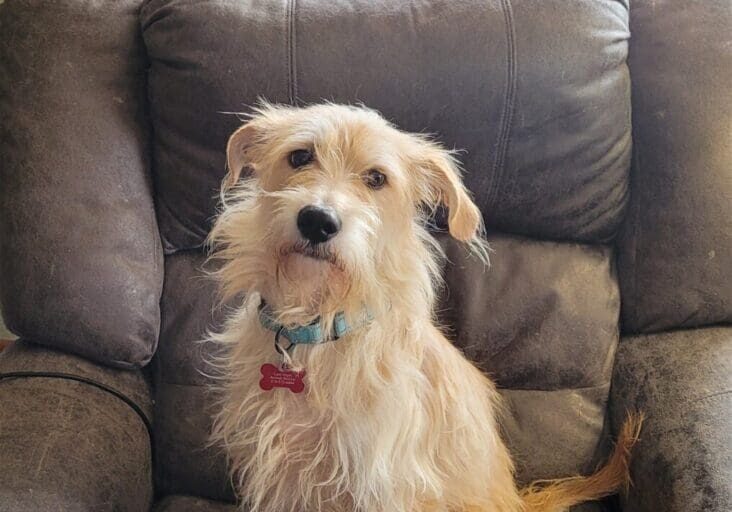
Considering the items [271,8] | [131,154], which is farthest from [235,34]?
[131,154]

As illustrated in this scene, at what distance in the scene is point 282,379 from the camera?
119 centimetres

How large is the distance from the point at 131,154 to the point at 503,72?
0.77m

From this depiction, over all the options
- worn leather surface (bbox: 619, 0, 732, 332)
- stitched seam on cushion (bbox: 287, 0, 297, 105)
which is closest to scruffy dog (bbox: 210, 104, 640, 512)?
stitched seam on cushion (bbox: 287, 0, 297, 105)

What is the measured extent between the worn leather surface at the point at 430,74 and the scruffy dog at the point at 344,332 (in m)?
0.18

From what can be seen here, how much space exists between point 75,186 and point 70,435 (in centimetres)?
47

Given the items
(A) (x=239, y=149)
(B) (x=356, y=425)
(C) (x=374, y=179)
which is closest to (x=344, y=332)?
(B) (x=356, y=425)

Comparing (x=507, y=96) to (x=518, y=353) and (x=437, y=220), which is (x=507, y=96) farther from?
(x=518, y=353)

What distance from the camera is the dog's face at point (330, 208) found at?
3.55 feet

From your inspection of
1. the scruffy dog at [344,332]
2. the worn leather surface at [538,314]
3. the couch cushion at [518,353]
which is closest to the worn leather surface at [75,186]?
the couch cushion at [518,353]

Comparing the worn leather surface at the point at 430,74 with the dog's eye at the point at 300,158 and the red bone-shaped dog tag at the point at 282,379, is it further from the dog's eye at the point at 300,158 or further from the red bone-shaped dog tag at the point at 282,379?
the red bone-shaped dog tag at the point at 282,379

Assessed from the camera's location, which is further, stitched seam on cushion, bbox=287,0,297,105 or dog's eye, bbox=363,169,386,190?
stitched seam on cushion, bbox=287,0,297,105

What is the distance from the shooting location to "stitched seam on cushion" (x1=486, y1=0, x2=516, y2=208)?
1.43 m

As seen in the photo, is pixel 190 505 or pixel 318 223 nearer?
pixel 318 223

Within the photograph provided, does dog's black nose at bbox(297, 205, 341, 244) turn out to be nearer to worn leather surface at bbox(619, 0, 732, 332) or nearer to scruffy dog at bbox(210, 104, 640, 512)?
scruffy dog at bbox(210, 104, 640, 512)
